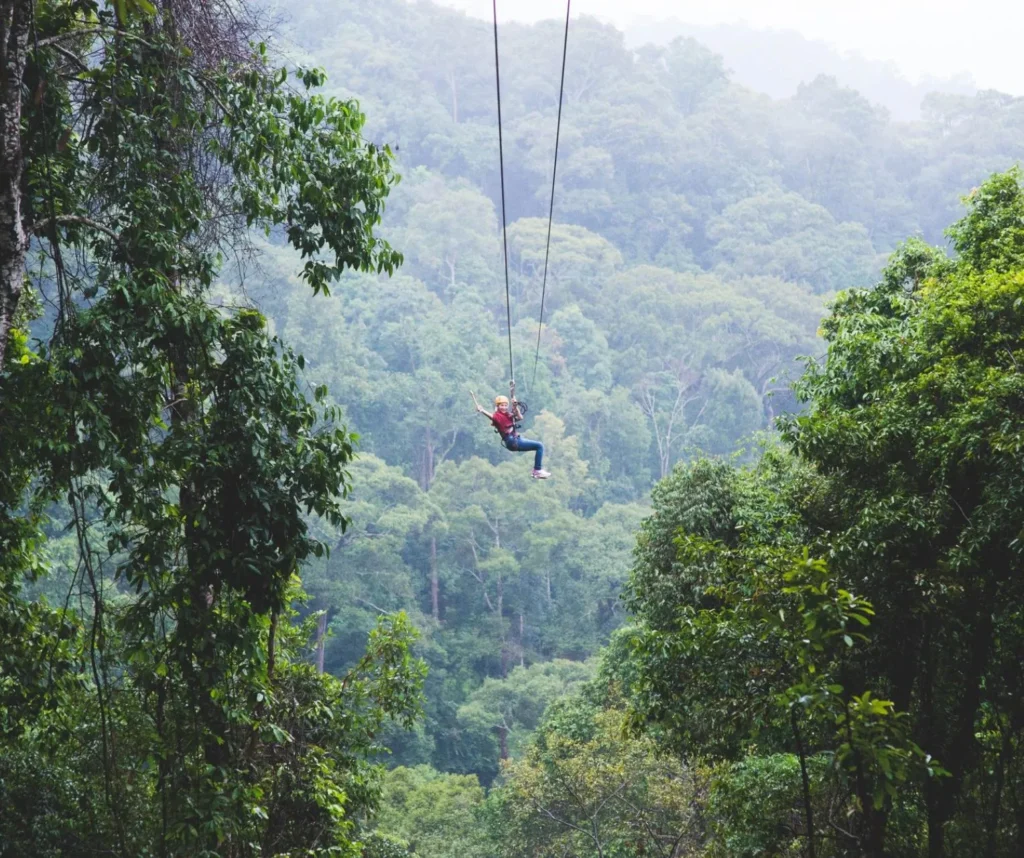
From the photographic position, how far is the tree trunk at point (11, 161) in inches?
157

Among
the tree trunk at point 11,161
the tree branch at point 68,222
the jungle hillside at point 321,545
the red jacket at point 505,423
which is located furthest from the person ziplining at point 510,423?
the tree trunk at point 11,161

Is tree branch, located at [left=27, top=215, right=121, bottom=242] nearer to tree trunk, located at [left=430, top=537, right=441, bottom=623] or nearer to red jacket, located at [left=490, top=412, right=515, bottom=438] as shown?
red jacket, located at [left=490, top=412, right=515, bottom=438]

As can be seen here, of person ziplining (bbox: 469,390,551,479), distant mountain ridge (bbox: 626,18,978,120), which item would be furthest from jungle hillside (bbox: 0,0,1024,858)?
distant mountain ridge (bbox: 626,18,978,120)

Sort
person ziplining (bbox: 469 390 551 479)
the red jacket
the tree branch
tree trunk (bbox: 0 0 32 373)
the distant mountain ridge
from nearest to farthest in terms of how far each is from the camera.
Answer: tree trunk (bbox: 0 0 32 373) < the tree branch < person ziplining (bbox: 469 390 551 479) < the red jacket < the distant mountain ridge

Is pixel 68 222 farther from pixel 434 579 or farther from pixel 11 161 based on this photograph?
pixel 434 579

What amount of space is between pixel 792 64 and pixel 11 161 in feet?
334

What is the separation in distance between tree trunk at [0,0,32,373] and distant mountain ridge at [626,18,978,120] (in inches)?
3768

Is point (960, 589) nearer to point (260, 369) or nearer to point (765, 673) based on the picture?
point (765, 673)

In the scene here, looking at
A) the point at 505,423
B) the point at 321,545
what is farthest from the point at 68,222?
the point at 505,423

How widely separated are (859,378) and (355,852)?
4.82m

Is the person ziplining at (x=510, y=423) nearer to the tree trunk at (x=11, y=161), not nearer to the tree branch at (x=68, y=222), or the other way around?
the tree branch at (x=68, y=222)

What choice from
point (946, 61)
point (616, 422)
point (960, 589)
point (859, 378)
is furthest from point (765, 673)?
point (946, 61)

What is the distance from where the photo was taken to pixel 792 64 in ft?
319

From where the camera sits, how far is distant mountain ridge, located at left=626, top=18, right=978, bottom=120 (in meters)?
93.2
